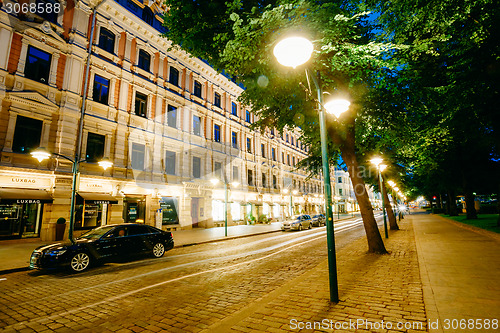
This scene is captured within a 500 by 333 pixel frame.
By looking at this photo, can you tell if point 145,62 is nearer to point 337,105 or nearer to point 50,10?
point 50,10

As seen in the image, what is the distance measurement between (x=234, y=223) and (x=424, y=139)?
19.6 m

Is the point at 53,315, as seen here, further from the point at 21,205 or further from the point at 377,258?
the point at 21,205

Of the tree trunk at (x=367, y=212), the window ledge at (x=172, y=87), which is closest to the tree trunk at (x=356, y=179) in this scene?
the tree trunk at (x=367, y=212)

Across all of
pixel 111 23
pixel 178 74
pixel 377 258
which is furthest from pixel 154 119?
pixel 377 258

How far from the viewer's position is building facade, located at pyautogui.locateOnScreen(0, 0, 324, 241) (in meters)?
13.3

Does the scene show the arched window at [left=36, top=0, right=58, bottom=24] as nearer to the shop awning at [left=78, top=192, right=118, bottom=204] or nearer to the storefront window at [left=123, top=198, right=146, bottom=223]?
the shop awning at [left=78, top=192, right=118, bottom=204]

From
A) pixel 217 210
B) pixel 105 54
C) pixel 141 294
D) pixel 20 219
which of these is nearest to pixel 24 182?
pixel 20 219

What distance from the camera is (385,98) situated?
10000 mm

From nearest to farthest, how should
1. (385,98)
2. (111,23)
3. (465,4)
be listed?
1. (465,4)
2. (385,98)
3. (111,23)

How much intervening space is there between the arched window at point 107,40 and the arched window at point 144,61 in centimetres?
211

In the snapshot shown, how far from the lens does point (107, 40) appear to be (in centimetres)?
1773

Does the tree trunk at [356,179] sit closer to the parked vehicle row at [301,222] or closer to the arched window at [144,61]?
the parked vehicle row at [301,222]

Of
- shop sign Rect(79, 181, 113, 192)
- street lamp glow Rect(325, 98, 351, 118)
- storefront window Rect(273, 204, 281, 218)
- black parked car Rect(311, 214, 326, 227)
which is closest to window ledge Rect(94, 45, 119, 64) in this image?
shop sign Rect(79, 181, 113, 192)

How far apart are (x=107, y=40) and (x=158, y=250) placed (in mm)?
16314
